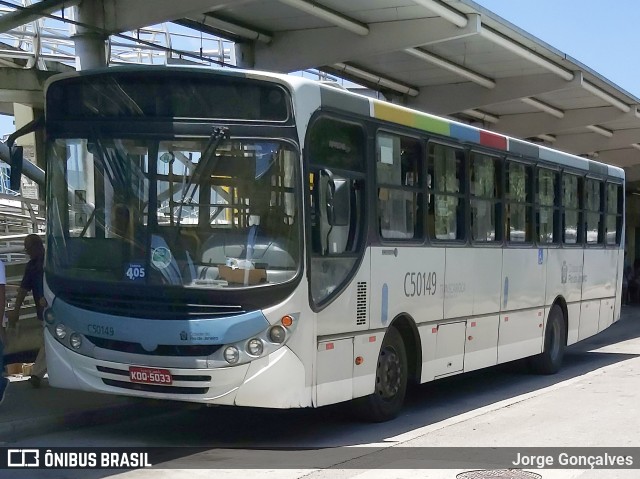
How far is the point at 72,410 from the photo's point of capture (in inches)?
392

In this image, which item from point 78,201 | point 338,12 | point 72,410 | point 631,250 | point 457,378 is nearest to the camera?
point 78,201

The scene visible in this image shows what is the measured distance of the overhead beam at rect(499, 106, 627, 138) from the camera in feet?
90.6

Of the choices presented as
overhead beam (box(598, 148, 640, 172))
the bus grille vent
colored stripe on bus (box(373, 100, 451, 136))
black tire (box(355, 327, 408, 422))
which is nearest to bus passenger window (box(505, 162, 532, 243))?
colored stripe on bus (box(373, 100, 451, 136))

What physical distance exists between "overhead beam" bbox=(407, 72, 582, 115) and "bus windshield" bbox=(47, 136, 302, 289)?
607 inches

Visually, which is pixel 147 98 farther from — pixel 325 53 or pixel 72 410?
pixel 325 53

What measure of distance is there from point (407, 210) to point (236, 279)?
2799 millimetres

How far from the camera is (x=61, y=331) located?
9.09m

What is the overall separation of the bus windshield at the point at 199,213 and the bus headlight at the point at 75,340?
1.70 ft

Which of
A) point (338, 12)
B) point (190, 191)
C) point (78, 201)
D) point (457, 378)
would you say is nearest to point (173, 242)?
point (190, 191)

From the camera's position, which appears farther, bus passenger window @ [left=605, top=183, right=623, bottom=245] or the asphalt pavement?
bus passenger window @ [left=605, top=183, right=623, bottom=245]

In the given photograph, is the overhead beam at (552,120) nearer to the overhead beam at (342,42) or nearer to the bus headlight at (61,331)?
the overhead beam at (342,42)

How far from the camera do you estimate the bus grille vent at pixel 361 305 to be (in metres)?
9.59

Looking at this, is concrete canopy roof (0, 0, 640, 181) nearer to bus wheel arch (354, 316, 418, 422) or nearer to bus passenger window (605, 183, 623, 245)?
bus passenger window (605, 183, 623, 245)

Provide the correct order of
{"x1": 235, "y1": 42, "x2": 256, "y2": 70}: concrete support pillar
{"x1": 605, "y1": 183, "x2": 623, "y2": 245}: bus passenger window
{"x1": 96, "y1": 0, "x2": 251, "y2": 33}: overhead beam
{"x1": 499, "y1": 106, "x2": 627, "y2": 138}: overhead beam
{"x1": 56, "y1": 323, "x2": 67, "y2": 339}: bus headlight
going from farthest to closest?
1. {"x1": 499, "y1": 106, "x2": 627, "y2": 138}: overhead beam
2. {"x1": 235, "y1": 42, "x2": 256, "y2": 70}: concrete support pillar
3. {"x1": 605, "y1": 183, "x2": 623, "y2": 245}: bus passenger window
4. {"x1": 96, "y1": 0, "x2": 251, "y2": 33}: overhead beam
5. {"x1": 56, "y1": 323, "x2": 67, "y2": 339}: bus headlight
